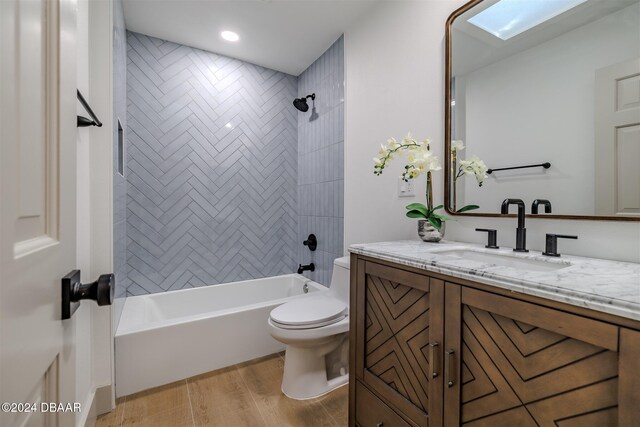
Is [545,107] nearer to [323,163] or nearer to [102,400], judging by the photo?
[323,163]

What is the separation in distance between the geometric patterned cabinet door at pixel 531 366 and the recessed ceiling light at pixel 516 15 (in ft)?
3.88

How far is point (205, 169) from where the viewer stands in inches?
104

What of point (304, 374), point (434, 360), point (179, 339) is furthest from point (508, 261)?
point (179, 339)

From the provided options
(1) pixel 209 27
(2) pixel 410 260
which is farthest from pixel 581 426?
(1) pixel 209 27

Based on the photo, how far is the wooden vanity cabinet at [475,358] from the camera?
0.59 meters

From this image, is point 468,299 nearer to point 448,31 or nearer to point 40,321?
point 40,321

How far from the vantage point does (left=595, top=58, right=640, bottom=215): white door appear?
0.97 meters

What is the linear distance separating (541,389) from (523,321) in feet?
0.50

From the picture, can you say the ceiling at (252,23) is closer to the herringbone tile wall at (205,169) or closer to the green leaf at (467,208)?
the herringbone tile wall at (205,169)

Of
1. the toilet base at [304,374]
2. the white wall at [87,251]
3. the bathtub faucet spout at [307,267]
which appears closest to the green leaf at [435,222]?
the toilet base at [304,374]

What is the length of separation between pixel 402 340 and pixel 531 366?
42 centimetres

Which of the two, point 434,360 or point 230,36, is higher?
Result: point 230,36

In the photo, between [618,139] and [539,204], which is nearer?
[618,139]

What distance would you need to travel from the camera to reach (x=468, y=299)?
82 centimetres
